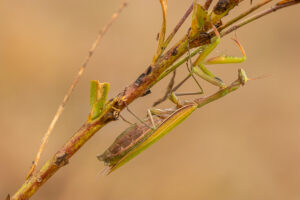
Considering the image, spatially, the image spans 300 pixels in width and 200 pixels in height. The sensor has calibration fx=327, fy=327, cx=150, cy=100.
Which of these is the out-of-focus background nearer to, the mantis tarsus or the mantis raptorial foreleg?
the mantis tarsus

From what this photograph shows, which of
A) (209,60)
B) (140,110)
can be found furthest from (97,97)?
(140,110)

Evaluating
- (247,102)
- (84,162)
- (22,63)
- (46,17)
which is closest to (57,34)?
(46,17)

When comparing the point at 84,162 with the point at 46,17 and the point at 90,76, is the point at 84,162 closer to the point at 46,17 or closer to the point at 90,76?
Result: the point at 90,76

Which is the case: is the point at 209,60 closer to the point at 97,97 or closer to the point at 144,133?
the point at 144,133

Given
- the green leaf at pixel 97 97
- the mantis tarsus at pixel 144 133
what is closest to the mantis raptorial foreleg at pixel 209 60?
the mantis tarsus at pixel 144 133

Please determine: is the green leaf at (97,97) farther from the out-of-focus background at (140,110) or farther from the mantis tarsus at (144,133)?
the out-of-focus background at (140,110)

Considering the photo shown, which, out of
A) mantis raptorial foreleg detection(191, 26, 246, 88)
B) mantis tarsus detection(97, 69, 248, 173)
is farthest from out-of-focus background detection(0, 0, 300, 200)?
mantis raptorial foreleg detection(191, 26, 246, 88)
